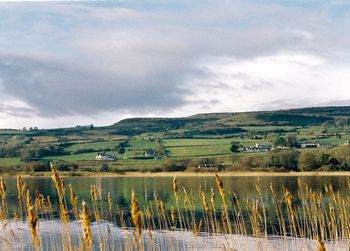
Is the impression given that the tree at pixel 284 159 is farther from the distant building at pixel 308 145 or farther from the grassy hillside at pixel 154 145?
the distant building at pixel 308 145

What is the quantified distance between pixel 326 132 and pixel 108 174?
50385 mm

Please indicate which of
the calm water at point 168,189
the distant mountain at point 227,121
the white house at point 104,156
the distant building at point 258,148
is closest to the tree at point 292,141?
the distant building at point 258,148

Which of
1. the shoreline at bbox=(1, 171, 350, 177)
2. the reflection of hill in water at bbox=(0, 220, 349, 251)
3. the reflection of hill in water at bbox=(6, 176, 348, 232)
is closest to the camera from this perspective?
the reflection of hill in water at bbox=(0, 220, 349, 251)

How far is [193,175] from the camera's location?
75.4 meters

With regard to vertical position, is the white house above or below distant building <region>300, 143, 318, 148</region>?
above

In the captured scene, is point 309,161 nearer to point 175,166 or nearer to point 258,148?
point 258,148

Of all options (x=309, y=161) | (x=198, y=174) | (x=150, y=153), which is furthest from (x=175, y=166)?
(x=309, y=161)

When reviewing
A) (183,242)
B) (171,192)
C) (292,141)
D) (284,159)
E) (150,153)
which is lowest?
(284,159)

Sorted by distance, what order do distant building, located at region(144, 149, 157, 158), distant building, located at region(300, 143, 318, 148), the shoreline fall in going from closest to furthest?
the shoreline < distant building, located at region(144, 149, 157, 158) < distant building, located at region(300, 143, 318, 148)

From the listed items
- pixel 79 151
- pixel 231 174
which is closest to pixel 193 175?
pixel 231 174

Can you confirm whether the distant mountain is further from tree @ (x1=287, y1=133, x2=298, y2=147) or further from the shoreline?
the shoreline

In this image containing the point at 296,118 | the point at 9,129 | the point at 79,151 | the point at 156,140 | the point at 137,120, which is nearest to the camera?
the point at 79,151

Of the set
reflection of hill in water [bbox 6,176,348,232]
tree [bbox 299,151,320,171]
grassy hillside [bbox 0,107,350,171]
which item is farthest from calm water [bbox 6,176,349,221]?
grassy hillside [bbox 0,107,350,171]

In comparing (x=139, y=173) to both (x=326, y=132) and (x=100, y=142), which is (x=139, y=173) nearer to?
(x=100, y=142)
